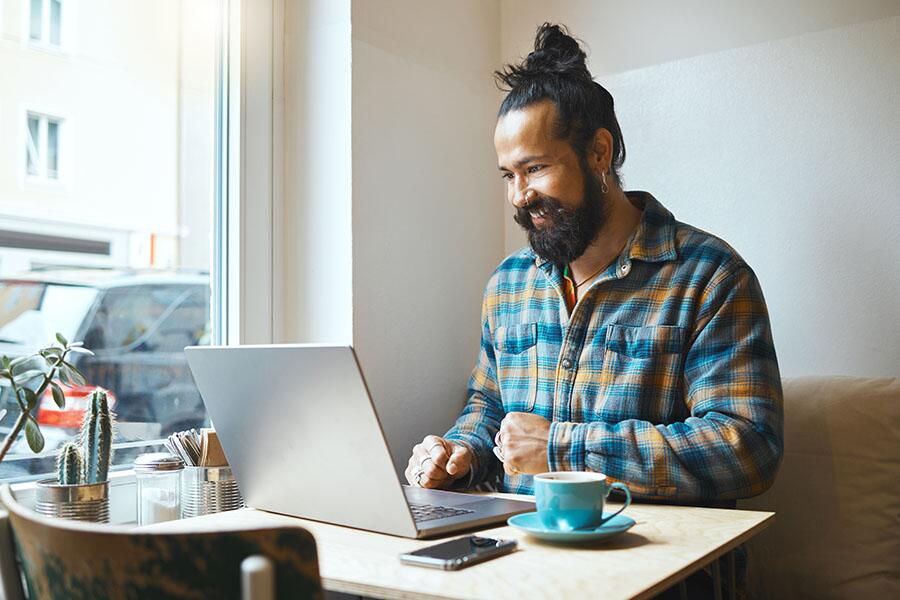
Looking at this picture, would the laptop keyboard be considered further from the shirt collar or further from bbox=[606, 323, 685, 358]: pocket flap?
the shirt collar

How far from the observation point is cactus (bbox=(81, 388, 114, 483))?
1464mm

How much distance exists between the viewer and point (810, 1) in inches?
77.5

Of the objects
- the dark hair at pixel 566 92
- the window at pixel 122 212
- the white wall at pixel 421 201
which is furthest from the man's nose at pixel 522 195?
the window at pixel 122 212

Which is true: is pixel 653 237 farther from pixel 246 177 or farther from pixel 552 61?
pixel 246 177

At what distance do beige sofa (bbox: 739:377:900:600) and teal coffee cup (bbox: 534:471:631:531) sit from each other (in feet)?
2.63

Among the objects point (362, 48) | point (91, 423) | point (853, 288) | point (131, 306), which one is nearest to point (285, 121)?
point (362, 48)

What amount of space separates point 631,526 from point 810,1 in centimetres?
137

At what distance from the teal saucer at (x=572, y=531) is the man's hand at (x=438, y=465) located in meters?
0.43

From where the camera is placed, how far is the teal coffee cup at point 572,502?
3.58ft

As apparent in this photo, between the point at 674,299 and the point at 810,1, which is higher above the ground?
the point at 810,1

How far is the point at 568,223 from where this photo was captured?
1.79 meters

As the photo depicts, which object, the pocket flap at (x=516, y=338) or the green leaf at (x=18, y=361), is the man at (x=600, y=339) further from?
the green leaf at (x=18, y=361)

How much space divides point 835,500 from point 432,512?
2.89ft

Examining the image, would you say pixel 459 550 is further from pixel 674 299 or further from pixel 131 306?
pixel 131 306
